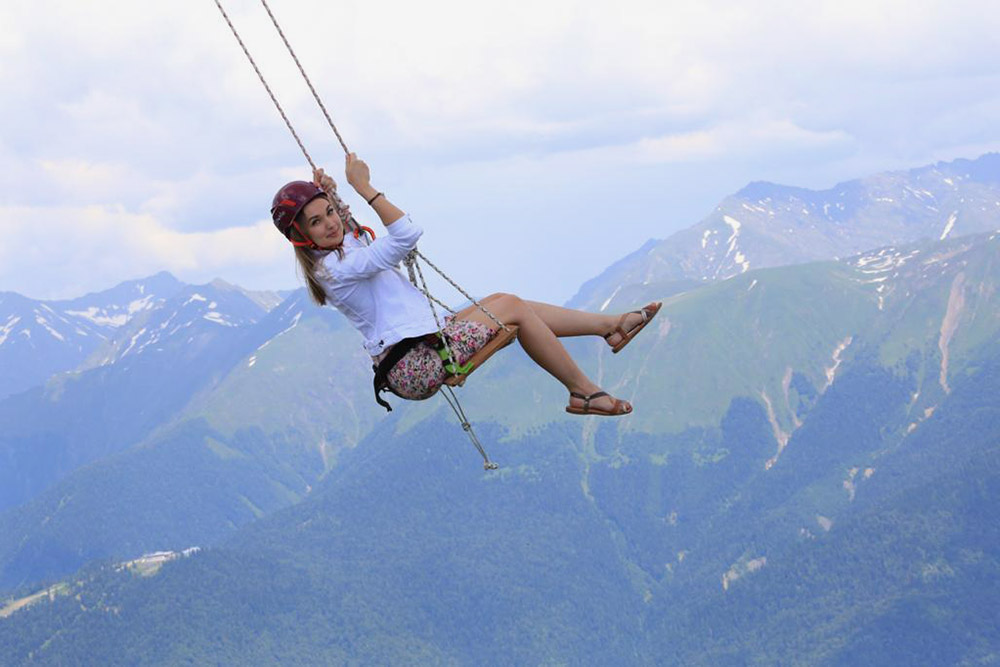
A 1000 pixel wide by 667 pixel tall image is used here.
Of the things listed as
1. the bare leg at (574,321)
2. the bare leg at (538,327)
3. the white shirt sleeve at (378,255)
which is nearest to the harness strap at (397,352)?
the bare leg at (538,327)

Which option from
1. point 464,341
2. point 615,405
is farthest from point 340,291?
point 615,405

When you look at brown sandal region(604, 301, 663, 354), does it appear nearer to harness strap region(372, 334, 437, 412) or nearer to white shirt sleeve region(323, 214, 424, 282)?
harness strap region(372, 334, 437, 412)

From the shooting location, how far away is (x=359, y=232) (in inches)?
514

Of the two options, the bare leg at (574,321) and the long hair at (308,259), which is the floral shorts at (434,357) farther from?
the long hair at (308,259)

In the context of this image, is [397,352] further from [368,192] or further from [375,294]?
[368,192]

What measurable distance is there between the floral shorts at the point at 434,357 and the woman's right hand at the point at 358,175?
193 cm

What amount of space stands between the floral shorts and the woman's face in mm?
1601

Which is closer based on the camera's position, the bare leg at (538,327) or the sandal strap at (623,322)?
the bare leg at (538,327)

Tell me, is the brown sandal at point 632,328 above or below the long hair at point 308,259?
below

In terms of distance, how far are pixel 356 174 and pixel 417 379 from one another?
8.20 feet

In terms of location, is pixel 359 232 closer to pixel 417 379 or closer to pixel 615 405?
pixel 417 379

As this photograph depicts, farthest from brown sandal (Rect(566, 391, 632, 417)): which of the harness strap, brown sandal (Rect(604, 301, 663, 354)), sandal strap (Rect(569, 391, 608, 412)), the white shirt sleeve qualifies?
the white shirt sleeve

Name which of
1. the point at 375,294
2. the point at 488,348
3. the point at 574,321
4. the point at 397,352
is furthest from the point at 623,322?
the point at 375,294

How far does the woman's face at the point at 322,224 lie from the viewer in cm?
1241
